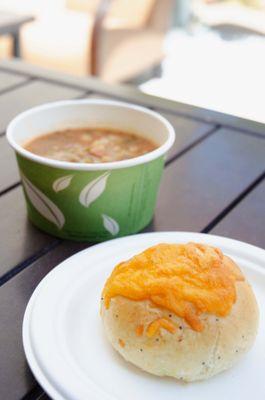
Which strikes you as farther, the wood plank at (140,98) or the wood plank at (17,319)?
the wood plank at (140,98)

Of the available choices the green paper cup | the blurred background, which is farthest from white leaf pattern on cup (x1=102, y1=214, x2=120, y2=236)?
the blurred background

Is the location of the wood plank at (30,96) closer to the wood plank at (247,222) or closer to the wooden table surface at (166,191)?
the wooden table surface at (166,191)

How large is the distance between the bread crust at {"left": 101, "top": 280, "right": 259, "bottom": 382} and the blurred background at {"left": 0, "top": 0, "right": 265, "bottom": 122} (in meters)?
1.86

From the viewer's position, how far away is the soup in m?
0.78

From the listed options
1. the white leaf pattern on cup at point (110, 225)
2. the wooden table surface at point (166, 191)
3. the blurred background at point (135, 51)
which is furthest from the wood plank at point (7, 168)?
the blurred background at point (135, 51)

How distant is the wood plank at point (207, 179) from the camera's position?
0.81m

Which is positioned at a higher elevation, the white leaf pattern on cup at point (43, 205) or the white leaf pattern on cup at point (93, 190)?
the white leaf pattern on cup at point (93, 190)

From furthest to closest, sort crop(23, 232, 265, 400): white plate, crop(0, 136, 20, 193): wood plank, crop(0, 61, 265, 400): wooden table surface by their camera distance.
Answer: crop(0, 136, 20, 193): wood plank, crop(0, 61, 265, 400): wooden table surface, crop(23, 232, 265, 400): white plate

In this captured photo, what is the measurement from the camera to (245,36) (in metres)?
2.23

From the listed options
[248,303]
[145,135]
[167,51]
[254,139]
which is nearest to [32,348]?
[248,303]

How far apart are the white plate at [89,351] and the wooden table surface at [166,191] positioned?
3cm

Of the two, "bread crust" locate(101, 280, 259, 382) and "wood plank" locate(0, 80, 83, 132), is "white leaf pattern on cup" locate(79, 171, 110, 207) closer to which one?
"bread crust" locate(101, 280, 259, 382)

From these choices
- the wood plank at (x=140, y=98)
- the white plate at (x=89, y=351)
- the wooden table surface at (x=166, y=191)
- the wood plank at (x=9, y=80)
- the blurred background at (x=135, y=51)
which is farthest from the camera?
the blurred background at (x=135, y=51)

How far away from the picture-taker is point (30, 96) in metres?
1.23
